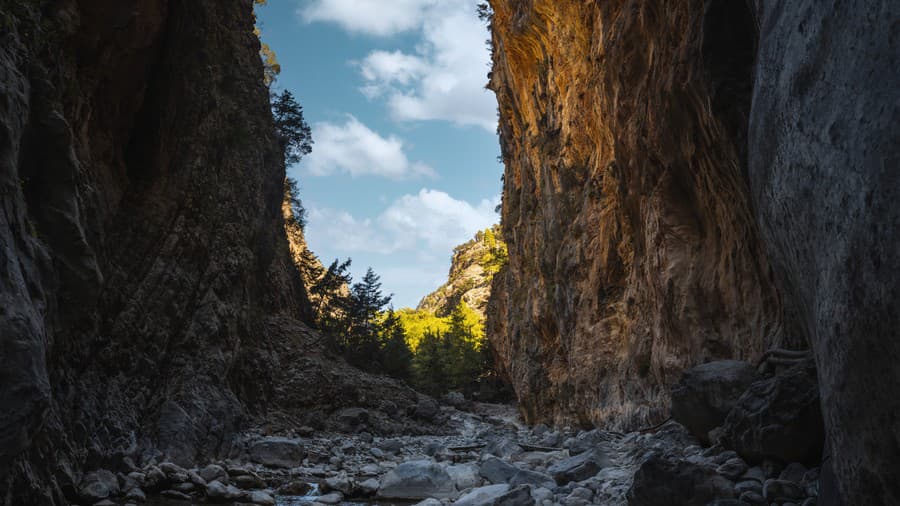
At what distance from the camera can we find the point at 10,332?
4277 mm

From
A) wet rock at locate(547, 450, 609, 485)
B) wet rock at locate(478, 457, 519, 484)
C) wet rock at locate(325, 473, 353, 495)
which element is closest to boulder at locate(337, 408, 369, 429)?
wet rock at locate(325, 473, 353, 495)

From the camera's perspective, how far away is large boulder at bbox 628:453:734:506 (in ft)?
15.5

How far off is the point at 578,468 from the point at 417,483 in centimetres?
235

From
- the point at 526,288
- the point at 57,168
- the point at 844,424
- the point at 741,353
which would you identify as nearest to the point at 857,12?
the point at 844,424

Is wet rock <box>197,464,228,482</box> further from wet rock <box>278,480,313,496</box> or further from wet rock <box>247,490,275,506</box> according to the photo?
A: wet rock <box>247,490,275,506</box>

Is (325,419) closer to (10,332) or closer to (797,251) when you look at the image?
(10,332)

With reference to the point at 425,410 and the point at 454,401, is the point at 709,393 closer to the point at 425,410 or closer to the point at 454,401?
the point at 425,410

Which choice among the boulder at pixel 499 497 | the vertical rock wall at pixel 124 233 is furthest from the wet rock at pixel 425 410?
the boulder at pixel 499 497

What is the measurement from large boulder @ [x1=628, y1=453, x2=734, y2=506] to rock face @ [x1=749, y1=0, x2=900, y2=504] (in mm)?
1686

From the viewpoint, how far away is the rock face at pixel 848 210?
8.50ft

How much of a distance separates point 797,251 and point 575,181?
55.1 ft

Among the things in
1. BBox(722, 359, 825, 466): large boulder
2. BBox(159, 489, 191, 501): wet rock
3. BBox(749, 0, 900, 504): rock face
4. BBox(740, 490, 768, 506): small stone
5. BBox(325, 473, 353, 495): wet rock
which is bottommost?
BBox(325, 473, 353, 495): wet rock

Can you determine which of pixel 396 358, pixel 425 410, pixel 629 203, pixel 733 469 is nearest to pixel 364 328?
pixel 396 358

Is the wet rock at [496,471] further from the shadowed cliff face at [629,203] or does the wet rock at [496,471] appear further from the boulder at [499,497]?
the shadowed cliff face at [629,203]
